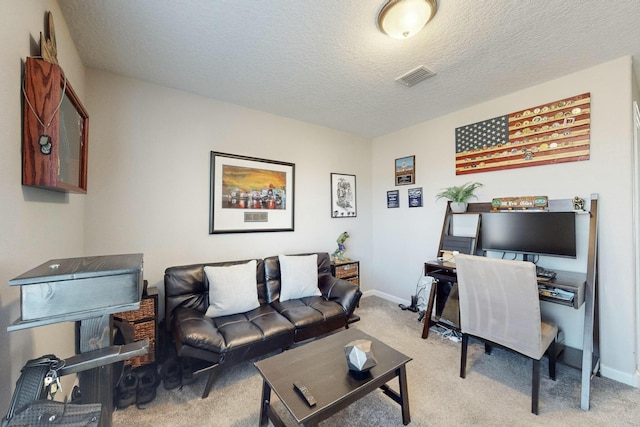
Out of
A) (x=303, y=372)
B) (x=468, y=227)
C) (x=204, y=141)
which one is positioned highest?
(x=204, y=141)

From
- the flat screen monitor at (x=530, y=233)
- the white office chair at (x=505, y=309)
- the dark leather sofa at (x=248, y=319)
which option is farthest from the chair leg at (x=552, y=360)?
the dark leather sofa at (x=248, y=319)

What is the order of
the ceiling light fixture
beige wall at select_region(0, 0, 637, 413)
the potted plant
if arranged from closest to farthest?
beige wall at select_region(0, 0, 637, 413), the ceiling light fixture, the potted plant

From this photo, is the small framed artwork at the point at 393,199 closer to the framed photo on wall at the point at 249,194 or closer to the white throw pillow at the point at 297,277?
the framed photo on wall at the point at 249,194

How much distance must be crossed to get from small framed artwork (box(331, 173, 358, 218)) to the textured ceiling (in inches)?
53.8

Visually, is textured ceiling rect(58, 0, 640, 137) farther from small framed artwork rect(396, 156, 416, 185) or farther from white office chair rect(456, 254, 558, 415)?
white office chair rect(456, 254, 558, 415)

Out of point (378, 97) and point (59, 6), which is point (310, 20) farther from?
point (59, 6)

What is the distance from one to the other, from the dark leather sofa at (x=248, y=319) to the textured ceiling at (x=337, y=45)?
6.12 feet

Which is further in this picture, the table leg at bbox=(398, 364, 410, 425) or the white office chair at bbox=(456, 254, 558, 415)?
the white office chair at bbox=(456, 254, 558, 415)

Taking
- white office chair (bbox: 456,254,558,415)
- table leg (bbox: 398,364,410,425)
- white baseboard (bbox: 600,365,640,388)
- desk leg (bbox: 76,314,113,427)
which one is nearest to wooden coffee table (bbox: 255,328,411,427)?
table leg (bbox: 398,364,410,425)

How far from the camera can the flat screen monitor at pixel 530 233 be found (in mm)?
2250

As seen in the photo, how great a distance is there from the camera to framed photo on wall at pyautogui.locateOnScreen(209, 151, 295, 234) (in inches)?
111

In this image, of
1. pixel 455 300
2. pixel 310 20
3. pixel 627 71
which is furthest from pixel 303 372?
pixel 627 71

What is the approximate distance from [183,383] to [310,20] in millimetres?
2821

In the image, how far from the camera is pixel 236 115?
2.98 m
